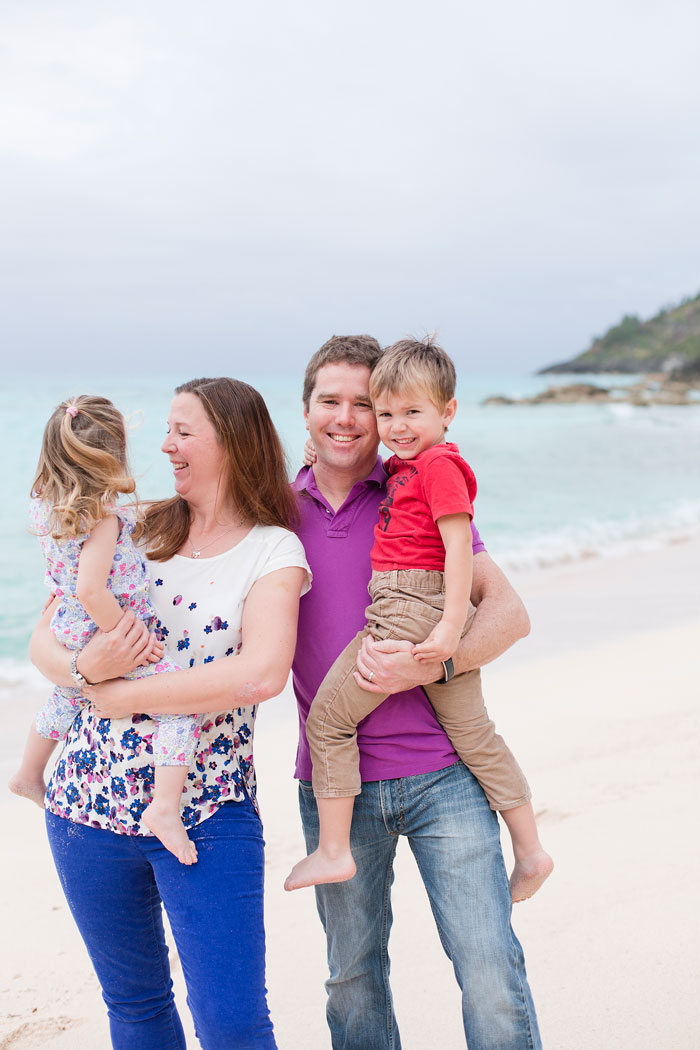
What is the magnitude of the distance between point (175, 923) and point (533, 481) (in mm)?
18997

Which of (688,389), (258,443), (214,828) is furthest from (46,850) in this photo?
(688,389)

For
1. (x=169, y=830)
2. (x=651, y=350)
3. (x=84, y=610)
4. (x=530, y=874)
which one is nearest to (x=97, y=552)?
(x=84, y=610)

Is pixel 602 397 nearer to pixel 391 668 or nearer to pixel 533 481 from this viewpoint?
pixel 533 481

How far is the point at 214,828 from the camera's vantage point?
2.12m

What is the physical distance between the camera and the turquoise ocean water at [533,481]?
1087 centimetres

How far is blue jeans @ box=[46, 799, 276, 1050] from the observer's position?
6.49 feet

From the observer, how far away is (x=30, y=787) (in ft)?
8.18

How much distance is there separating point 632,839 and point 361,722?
81.6 inches

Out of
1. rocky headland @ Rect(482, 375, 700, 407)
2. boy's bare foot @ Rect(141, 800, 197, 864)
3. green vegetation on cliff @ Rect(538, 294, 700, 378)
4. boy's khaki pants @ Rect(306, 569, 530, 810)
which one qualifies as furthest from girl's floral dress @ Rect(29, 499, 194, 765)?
green vegetation on cliff @ Rect(538, 294, 700, 378)

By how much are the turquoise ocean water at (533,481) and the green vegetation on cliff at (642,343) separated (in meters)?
51.2

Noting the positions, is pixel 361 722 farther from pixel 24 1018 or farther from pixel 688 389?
pixel 688 389

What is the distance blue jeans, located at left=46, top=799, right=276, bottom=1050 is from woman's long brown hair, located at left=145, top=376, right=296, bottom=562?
0.72 m

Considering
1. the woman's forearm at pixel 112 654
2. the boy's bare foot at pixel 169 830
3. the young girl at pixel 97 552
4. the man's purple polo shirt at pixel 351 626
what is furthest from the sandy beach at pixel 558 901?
the woman's forearm at pixel 112 654

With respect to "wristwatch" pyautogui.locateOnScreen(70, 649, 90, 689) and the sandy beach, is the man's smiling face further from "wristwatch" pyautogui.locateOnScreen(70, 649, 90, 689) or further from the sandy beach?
the sandy beach
